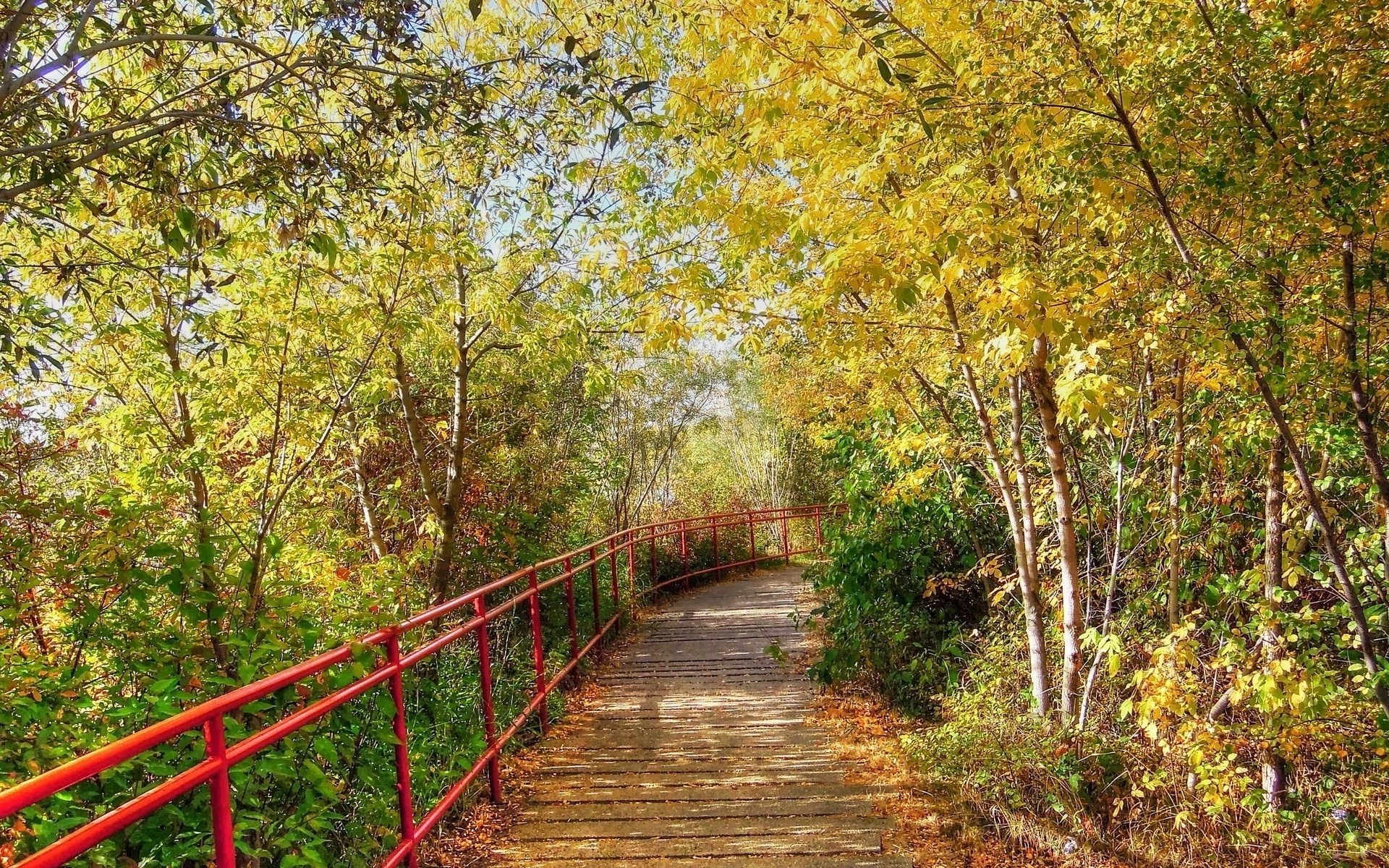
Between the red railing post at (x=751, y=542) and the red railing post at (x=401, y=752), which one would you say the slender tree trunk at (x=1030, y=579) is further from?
the red railing post at (x=751, y=542)

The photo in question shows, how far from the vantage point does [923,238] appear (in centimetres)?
307

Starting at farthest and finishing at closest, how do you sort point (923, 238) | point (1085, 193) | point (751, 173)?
point (751, 173) < point (923, 238) < point (1085, 193)

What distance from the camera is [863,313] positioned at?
171 inches

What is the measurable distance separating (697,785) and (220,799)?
2.76m

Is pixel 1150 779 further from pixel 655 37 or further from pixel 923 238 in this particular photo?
pixel 655 37

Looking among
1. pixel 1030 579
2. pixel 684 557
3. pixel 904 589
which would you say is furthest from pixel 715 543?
pixel 1030 579

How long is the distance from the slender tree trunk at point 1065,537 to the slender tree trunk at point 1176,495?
16.5 inches

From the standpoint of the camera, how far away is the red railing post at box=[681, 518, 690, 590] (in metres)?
11.4

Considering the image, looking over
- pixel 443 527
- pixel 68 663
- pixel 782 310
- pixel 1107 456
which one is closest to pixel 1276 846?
pixel 1107 456

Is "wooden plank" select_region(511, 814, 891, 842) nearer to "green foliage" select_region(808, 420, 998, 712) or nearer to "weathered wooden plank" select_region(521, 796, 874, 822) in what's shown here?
"weathered wooden plank" select_region(521, 796, 874, 822)

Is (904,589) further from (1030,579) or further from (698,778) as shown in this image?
(698,778)

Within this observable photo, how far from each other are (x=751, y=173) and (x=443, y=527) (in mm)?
3678

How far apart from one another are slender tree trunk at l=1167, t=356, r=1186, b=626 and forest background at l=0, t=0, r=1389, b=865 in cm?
3

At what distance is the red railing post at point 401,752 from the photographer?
3.02 m
